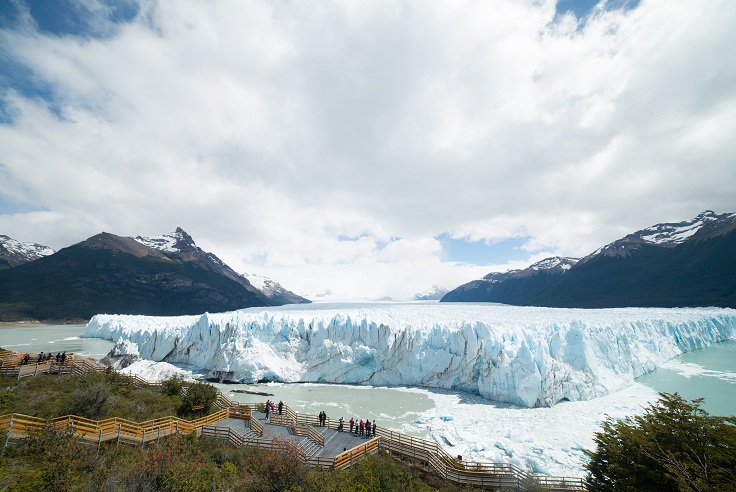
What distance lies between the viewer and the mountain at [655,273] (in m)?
80.6

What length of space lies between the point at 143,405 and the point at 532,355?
24.7 meters

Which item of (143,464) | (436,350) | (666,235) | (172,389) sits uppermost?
(666,235)

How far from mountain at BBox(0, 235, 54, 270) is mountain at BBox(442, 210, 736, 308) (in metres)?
216

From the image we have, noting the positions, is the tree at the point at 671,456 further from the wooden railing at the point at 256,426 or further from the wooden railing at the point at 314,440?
the wooden railing at the point at 256,426

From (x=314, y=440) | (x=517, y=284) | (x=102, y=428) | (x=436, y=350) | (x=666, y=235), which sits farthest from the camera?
(x=517, y=284)

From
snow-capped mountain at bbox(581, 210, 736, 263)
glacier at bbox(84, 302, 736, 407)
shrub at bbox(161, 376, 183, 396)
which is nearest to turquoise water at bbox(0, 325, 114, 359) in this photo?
glacier at bbox(84, 302, 736, 407)

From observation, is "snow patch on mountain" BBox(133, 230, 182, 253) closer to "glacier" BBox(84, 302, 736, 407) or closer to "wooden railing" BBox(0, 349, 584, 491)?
"glacier" BBox(84, 302, 736, 407)

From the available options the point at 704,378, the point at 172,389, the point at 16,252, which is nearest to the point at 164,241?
the point at 16,252

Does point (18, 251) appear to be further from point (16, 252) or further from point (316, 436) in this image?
point (316, 436)

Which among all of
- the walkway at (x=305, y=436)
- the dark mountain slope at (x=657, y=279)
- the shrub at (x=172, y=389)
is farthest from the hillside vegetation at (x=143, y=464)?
the dark mountain slope at (x=657, y=279)

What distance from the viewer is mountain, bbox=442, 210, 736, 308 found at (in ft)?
264

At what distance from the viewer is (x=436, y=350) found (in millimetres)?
28734

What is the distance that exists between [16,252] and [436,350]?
20868cm

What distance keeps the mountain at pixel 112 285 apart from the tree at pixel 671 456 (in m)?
106
